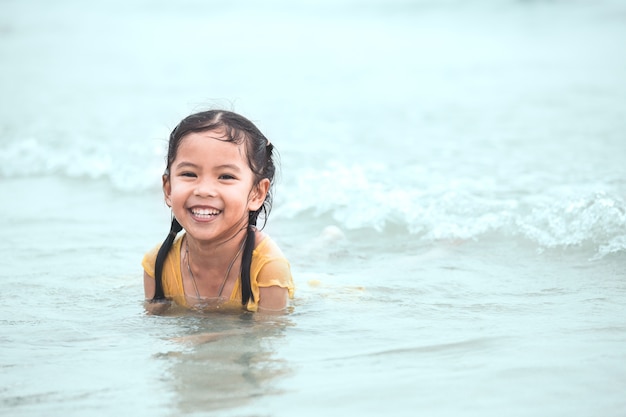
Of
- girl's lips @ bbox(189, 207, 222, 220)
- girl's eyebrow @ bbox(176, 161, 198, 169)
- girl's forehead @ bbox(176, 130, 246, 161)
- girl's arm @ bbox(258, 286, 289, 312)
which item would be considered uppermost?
girl's forehead @ bbox(176, 130, 246, 161)

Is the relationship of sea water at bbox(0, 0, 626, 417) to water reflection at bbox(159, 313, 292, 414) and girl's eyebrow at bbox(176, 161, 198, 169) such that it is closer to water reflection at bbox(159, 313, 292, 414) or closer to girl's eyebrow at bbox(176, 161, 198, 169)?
water reflection at bbox(159, 313, 292, 414)

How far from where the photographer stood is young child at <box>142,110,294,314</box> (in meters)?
3.88

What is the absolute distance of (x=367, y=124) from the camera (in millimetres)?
10578

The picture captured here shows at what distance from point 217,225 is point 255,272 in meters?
0.33

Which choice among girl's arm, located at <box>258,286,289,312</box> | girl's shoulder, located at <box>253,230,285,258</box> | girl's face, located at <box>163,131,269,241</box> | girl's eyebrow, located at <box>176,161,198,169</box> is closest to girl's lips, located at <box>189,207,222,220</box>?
girl's face, located at <box>163,131,269,241</box>

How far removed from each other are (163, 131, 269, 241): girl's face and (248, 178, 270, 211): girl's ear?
115mm

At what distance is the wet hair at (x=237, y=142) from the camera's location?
394 cm

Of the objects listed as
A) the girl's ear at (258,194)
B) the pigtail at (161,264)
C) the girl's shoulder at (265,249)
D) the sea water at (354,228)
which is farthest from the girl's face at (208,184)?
the sea water at (354,228)

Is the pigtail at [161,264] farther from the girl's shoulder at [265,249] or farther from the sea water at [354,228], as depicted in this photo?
the girl's shoulder at [265,249]

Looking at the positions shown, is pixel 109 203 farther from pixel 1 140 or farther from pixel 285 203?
pixel 1 140

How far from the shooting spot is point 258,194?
4145mm

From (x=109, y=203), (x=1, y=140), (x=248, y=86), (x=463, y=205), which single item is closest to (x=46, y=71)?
(x=248, y=86)

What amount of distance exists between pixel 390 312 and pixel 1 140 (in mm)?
7514

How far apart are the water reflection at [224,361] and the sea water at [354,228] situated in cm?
1
